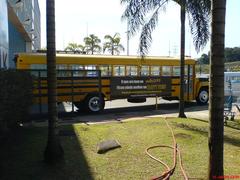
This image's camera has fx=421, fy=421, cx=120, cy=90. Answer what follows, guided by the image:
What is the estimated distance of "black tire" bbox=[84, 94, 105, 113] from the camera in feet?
56.1

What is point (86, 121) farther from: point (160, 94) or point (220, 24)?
point (220, 24)

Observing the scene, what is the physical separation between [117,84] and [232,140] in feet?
28.3

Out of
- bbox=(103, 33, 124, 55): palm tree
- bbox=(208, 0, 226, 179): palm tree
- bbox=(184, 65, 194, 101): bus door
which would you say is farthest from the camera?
bbox=(103, 33, 124, 55): palm tree

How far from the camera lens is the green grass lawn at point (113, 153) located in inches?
279

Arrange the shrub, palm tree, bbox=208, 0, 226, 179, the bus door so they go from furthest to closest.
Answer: the bus door
the shrub
palm tree, bbox=208, 0, 226, 179

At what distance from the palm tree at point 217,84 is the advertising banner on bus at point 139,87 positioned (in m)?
12.4

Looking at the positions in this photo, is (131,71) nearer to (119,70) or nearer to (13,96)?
(119,70)

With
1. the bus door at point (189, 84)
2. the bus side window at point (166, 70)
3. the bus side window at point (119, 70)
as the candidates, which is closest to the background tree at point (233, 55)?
the bus door at point (189, 84)

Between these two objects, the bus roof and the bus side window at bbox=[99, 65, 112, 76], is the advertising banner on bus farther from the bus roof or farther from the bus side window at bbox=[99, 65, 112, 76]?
the bus roof

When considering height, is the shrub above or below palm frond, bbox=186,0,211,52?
below

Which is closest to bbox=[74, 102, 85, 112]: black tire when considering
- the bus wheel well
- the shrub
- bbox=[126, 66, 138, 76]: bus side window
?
the bus wheel well

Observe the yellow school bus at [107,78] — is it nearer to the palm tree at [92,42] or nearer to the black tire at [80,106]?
the black tire at [80,106]

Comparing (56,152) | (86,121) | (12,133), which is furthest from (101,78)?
(56,152)

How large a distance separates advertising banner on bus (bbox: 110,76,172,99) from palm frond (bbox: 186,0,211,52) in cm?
437
